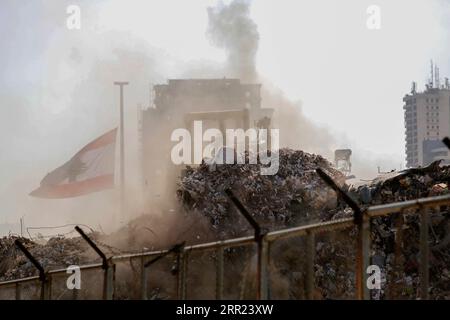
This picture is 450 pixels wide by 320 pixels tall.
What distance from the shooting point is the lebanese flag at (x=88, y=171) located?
2788 centimetres

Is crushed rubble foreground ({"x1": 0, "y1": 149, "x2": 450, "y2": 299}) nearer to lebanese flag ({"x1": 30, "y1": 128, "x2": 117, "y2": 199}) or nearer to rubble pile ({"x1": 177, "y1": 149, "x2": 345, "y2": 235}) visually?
rubble pile ({"x1": 177, "y1": 149, "x2": 345, "y2": 235})

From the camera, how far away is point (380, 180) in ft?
57.2

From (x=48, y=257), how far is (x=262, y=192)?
5885 mm

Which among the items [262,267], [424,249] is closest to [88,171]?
[262,267]

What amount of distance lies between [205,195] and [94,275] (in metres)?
4.13

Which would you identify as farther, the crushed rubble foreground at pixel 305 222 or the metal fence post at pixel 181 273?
the crushed rubble foreground at pixel 305 222

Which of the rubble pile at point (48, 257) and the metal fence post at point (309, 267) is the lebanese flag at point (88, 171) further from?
the metal fence post at point (309, 267)

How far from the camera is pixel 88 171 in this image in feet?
92.0

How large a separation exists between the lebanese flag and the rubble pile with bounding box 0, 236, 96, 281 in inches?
305

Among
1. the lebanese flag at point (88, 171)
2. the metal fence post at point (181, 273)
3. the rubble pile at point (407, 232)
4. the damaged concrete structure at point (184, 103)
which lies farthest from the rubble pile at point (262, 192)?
the damaged concrete structure at point (184, 103)

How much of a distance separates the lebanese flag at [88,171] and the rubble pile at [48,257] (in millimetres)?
7751

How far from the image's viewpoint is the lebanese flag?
27.9m
